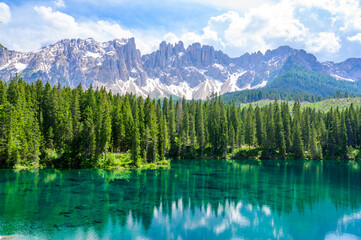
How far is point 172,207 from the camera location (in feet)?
125

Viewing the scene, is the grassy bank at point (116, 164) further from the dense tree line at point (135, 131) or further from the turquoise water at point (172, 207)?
the turquoise water at point (172, 207)

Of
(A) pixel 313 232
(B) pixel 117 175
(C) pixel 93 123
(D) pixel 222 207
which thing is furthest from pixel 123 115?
(A) pixel 313 232

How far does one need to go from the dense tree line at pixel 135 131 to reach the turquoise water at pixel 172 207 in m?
10.9

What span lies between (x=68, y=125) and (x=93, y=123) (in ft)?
21.1

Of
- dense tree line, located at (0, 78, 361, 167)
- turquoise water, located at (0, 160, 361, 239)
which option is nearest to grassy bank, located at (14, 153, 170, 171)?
dense tree line, located at (0, 78, 361, 167)

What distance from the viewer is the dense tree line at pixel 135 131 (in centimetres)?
6825

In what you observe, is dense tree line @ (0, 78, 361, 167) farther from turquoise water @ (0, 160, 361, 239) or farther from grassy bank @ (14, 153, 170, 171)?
turquoise water @ (0, 160, 361, 239)

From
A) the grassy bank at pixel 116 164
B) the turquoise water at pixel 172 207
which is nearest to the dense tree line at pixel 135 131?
the grassy bank at pixel 116 164

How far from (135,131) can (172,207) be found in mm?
38725

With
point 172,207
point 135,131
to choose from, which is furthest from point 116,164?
point 172,207

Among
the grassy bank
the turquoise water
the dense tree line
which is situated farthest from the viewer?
the dense tree line

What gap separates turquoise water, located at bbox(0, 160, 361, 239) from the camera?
28.9 metres

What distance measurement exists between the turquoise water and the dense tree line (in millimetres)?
10941

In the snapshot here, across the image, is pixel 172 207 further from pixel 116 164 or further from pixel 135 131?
pixel 135 131
